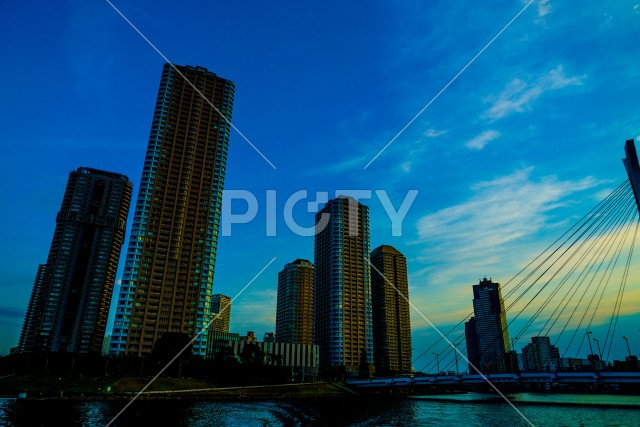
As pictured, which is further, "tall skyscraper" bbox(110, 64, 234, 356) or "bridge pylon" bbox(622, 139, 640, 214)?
"tall skyscraper" bbox(110, 64, 234, 356)

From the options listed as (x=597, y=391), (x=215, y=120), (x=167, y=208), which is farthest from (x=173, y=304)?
(x=597, y=391)

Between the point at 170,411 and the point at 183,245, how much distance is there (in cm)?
9981

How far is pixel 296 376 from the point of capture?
191 meters

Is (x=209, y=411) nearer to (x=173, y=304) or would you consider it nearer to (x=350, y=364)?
(x=173, y=304)

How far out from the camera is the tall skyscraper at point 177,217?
14450 centimetres

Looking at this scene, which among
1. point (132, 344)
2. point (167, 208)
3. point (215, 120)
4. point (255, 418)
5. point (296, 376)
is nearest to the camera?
point (255, 418)

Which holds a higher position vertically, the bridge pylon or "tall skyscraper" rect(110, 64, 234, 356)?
"tall skyscraper" rect(110, 64, 234, 356)

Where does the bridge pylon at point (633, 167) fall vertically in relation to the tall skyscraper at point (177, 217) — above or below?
below

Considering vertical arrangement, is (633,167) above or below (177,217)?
below

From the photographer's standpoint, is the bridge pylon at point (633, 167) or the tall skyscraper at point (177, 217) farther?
the tall skyscraper at point (177, 217)

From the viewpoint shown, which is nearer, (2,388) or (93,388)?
(2,388)

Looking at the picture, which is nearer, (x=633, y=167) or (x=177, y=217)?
(x=633, y=167)

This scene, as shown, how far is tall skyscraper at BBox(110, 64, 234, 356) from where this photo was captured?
474 ft

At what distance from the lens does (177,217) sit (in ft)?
522
